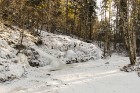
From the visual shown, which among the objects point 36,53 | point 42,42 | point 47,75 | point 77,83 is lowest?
point 77,83

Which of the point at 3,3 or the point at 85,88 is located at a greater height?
the point at 3,3

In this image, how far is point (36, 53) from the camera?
24.1m

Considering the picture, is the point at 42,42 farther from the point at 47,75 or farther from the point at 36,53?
the point at 47,75

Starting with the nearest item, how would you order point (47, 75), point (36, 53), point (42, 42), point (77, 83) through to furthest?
point (77, 83)
point (47, 75)
point (36, 53)
point (42, 42)

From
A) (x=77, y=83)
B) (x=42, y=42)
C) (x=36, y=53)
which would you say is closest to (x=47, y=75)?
(x=77, y=83)

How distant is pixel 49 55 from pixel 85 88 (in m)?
12.0

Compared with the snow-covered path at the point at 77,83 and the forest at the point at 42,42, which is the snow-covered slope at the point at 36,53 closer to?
the forest at the point at 42,42

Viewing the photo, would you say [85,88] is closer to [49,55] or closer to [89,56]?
[49,55]

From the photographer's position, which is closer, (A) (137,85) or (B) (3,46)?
(A) (137,85)

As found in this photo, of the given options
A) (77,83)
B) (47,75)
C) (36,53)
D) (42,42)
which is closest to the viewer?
(77,83)

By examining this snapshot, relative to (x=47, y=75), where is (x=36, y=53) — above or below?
above

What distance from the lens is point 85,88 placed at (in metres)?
14.4

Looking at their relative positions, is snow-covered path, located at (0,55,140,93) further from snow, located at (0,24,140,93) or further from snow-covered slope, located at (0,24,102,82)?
snow-covered slope, located at (0,24,102,82)

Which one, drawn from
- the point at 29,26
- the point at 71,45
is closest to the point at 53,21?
the point at 29,26
